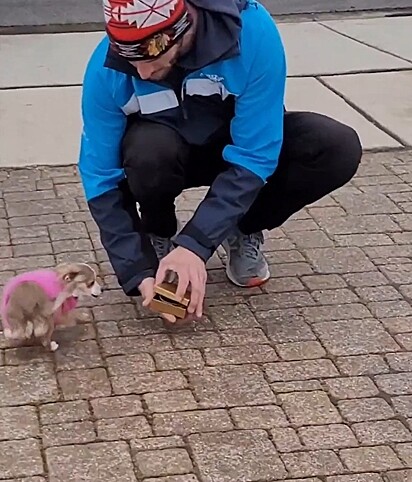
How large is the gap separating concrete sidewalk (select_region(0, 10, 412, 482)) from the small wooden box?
167 millimetres

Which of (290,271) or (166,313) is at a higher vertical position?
(166,313)

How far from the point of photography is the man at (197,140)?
9.81 feet

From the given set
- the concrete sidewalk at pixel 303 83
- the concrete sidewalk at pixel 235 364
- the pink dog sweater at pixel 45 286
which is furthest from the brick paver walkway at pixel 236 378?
the concrete sidewalk at pixel 303 83

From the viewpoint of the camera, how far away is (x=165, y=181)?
3.28 metres

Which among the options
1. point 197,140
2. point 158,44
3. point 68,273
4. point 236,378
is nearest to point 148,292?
point 68,273

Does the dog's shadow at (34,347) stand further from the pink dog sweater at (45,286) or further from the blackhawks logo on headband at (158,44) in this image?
the blackhawks logo on headband at (158,44)

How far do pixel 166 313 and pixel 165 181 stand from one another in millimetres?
467

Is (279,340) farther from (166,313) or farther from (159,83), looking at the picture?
(159,83)

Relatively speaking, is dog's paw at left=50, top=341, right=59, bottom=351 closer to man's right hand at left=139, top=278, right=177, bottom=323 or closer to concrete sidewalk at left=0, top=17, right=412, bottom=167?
man's right hand at left=139, top=278, right=177, bottom=323

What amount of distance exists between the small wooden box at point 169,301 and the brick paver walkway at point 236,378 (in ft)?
0.54

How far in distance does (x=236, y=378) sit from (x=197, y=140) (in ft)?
2.64

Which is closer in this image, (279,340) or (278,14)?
(279,340)

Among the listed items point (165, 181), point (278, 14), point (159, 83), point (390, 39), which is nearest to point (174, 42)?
point (159, 83)

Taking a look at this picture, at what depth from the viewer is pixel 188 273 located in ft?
9.70
